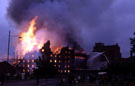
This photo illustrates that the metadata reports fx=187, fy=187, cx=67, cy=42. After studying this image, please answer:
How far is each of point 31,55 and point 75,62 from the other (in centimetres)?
3179

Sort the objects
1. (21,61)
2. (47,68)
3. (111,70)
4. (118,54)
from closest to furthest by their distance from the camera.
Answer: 1. (47,68)
2. (111,70)
3. (21,61)
4. (118,54)

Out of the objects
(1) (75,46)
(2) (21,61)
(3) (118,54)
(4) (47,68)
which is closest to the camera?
(4) (47,68)

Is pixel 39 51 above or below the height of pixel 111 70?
above

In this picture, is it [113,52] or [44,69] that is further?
[113,52]

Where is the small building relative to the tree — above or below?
above

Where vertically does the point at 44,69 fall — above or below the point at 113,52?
below

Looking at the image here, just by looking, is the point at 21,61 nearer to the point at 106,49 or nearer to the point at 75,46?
the point at 75,46

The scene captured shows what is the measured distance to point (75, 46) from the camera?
17988 cm

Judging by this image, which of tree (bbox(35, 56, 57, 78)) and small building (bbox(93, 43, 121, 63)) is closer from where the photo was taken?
tree (bbox(35, 56, 57, 78))

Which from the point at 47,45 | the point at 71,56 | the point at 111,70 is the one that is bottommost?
the point at 111,70

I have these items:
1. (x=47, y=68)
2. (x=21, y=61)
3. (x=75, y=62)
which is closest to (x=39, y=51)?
(x=21, y=61)

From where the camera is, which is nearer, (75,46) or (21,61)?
(21,61)

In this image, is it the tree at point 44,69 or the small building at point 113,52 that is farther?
the small building at point 113,52

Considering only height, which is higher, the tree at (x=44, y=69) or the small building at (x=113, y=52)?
the small building at (x=113, y=52)
